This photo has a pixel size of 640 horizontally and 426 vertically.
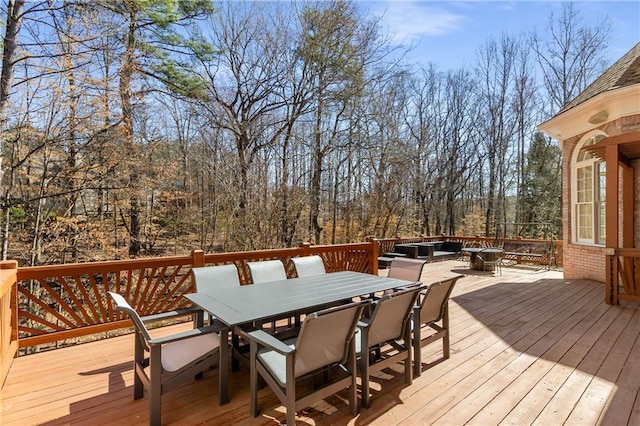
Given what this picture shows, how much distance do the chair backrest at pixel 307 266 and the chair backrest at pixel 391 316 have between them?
1.86 meters

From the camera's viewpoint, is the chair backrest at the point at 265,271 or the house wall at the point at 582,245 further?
the house wall at the point at 582,245

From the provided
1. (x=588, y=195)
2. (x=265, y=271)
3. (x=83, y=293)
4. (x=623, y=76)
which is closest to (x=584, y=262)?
(x=588, y=195)

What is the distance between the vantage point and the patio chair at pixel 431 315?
9.57ft

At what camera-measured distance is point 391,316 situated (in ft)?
8.43

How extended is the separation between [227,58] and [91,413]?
8.86 m

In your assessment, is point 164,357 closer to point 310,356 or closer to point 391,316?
point 310,356

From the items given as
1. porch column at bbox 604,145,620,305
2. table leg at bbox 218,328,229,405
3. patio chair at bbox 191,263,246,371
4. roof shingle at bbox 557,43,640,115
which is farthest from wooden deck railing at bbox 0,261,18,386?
roof shingle at bbox 557,43,640,115

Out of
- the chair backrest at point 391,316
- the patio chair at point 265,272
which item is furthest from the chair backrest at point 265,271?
the chair backrest at point 391,316

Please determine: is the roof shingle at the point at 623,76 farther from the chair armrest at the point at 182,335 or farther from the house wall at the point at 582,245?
the chair armrest at the point at 182,335

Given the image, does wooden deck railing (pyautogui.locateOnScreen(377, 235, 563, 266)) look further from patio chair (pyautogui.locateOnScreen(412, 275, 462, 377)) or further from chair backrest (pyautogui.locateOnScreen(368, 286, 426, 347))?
chair backrest (pyautogui.locateOnScreen(368, 286, 426, 347))

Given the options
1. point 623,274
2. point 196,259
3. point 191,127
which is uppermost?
point 191,127

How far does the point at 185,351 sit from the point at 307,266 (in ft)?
7.21

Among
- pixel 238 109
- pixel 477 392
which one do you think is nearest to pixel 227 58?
pixel 238 109

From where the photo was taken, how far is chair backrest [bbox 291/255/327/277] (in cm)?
435
